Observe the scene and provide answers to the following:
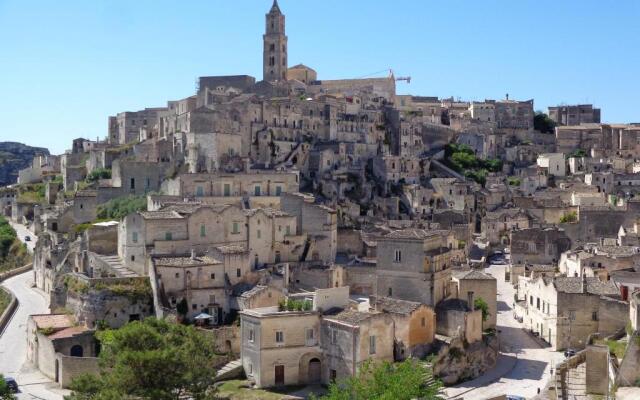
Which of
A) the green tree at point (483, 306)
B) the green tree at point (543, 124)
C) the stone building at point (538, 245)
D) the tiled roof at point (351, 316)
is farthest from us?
the green tree at point (543, 124)

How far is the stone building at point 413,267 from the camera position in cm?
4184

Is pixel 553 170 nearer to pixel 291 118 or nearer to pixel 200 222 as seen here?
pixel 291 118

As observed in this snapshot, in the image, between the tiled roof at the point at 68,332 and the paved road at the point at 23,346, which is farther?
the tiled roof at the point at 68,332

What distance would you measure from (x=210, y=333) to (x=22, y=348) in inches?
524

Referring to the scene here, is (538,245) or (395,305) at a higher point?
(538,245)

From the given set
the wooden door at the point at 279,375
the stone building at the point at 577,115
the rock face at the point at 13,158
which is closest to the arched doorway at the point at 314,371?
the wooden door at the point at 279,375

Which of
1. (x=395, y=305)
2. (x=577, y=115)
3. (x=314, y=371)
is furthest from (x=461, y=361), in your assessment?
(x=577, y=115)

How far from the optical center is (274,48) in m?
103

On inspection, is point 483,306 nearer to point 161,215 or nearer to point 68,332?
point 161,215

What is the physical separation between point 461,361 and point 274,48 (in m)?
70.9

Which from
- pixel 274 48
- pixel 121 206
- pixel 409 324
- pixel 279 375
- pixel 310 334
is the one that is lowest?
pixel 279 375

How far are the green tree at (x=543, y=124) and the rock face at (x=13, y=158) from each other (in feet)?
288

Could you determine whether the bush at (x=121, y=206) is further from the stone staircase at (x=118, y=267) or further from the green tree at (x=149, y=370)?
the green tree at (x=149, y=370)

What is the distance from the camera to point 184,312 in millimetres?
42188
